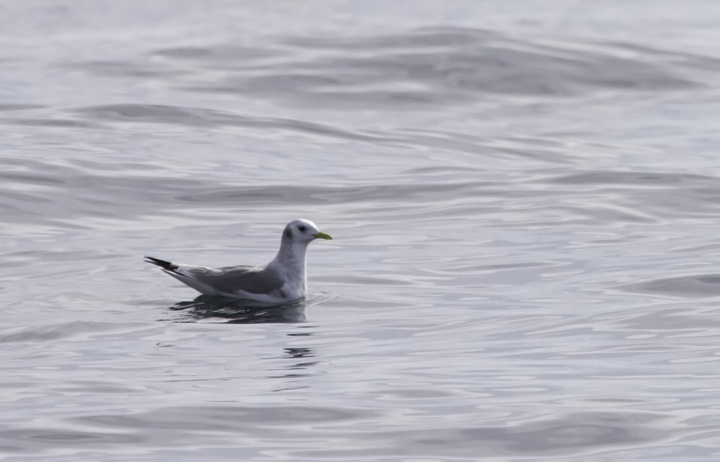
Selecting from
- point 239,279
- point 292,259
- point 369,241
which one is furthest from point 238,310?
point 369,241

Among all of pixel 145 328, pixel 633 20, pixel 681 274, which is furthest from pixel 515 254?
pixel 633 20

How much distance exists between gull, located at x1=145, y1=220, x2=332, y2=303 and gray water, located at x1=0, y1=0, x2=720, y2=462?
272mm

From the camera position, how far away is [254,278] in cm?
1484

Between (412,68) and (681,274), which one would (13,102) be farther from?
(681,274)

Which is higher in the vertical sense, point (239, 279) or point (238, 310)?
point (239, 279)

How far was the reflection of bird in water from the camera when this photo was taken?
45.9 ft

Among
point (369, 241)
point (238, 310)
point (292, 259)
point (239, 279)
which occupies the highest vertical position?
point (369, 241)

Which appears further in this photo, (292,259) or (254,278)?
(292,259)

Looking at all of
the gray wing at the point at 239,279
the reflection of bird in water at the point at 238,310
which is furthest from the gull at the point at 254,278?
the reflection of bird in water at the point at 238,310

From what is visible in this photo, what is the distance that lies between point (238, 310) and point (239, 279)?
0.47 m

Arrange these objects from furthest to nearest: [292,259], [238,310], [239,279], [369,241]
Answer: [369,241] → [292,259] → [239,279] → [238,310]

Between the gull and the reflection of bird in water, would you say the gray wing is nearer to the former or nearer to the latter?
the gull

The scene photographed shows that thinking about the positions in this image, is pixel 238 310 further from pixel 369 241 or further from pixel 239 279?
pixel 369 241

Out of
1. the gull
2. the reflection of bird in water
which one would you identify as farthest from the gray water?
the gull
